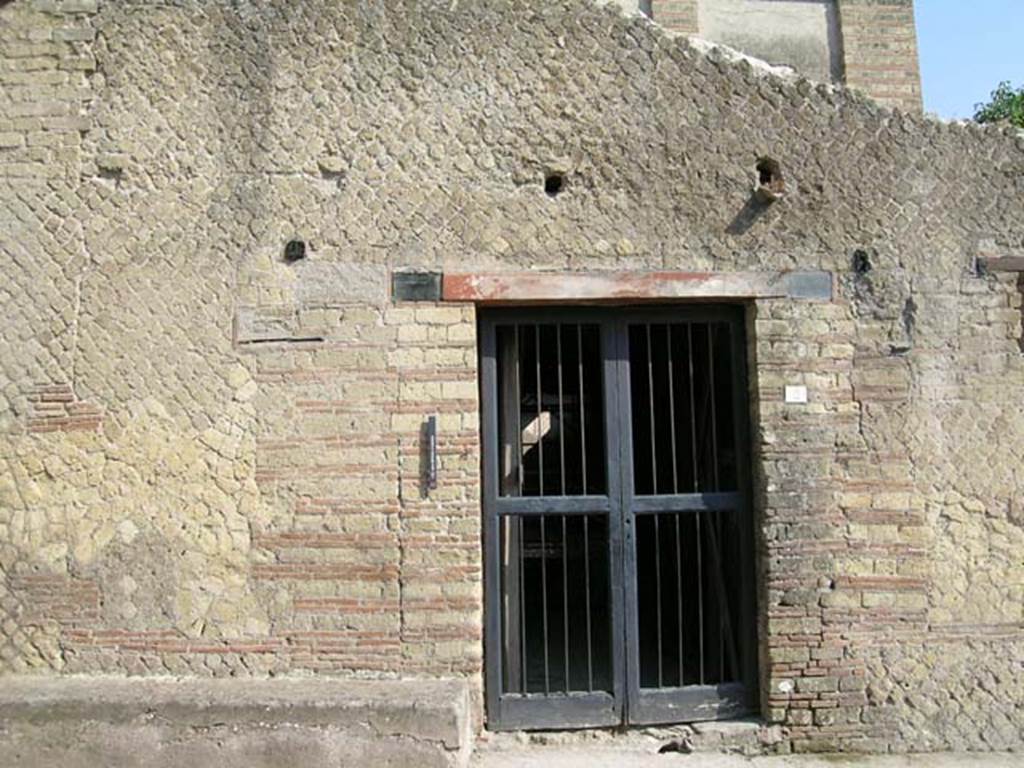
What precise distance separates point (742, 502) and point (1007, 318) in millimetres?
1722

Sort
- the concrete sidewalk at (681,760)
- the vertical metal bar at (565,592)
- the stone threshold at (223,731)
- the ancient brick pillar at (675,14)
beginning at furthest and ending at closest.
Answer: the ancient brick pillar at (675,14) < the vertical metal bar at (565,592) < the concrete sidewalk at (681,760) < the stone threshold at (223,731)

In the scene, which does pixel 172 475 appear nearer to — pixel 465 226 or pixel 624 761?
pixel 465 226

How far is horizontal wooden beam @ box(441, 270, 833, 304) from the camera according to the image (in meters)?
4.55

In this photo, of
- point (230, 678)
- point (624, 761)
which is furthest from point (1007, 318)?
point (230, 678)

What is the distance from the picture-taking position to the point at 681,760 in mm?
4410

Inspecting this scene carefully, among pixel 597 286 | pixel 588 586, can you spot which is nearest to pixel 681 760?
pixel 588 586

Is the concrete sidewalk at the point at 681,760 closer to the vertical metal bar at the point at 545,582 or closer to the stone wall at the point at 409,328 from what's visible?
the stone wall at the point at 409,328

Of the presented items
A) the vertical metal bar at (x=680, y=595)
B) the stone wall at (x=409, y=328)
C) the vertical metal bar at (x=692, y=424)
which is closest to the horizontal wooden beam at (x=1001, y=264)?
the stone wall at (x=409, y=328)

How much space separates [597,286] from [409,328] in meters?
0.99

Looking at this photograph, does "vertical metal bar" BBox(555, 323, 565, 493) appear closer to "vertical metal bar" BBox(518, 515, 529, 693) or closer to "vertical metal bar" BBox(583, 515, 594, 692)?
"vertical metal bar" BBox(583, 515, 594, 692)

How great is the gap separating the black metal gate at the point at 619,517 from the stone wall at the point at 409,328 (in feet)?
0.65

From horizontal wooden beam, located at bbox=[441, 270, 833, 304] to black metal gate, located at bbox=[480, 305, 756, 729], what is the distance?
0.50ft

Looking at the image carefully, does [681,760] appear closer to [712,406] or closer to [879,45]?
[712,406]

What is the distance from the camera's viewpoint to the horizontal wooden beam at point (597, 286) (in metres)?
4.55
